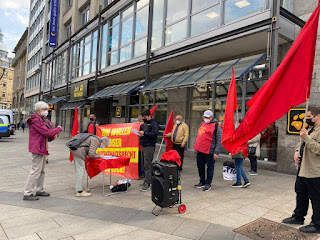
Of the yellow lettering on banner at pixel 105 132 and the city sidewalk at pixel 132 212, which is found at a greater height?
the yellow lettering on banner at pixel 105 132

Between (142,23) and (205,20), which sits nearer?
(205,20)

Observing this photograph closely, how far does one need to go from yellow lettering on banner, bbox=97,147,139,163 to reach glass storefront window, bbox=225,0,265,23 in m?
5.81

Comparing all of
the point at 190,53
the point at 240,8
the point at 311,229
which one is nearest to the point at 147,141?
the point at 311,229

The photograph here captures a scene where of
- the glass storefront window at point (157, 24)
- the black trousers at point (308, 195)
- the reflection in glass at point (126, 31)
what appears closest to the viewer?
the black trousers at point (308, 195)

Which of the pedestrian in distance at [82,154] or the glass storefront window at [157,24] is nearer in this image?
the pedestrian in distance at [82,154]

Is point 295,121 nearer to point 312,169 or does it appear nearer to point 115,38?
point 312,169

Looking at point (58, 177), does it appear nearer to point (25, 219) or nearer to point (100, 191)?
point (100, 191)

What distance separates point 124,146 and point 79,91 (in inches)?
532

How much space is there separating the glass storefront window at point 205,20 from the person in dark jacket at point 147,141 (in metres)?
5.30

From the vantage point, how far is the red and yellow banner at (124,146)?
5.87m

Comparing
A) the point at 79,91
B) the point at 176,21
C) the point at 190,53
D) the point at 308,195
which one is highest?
the point at 176,21

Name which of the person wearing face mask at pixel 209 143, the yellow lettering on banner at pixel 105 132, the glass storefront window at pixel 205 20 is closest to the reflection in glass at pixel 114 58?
the glass storefront window at pixel 205 20

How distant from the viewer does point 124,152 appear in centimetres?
603

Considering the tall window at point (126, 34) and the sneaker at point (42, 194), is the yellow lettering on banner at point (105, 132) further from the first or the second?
the tall window at point (126, 34)
